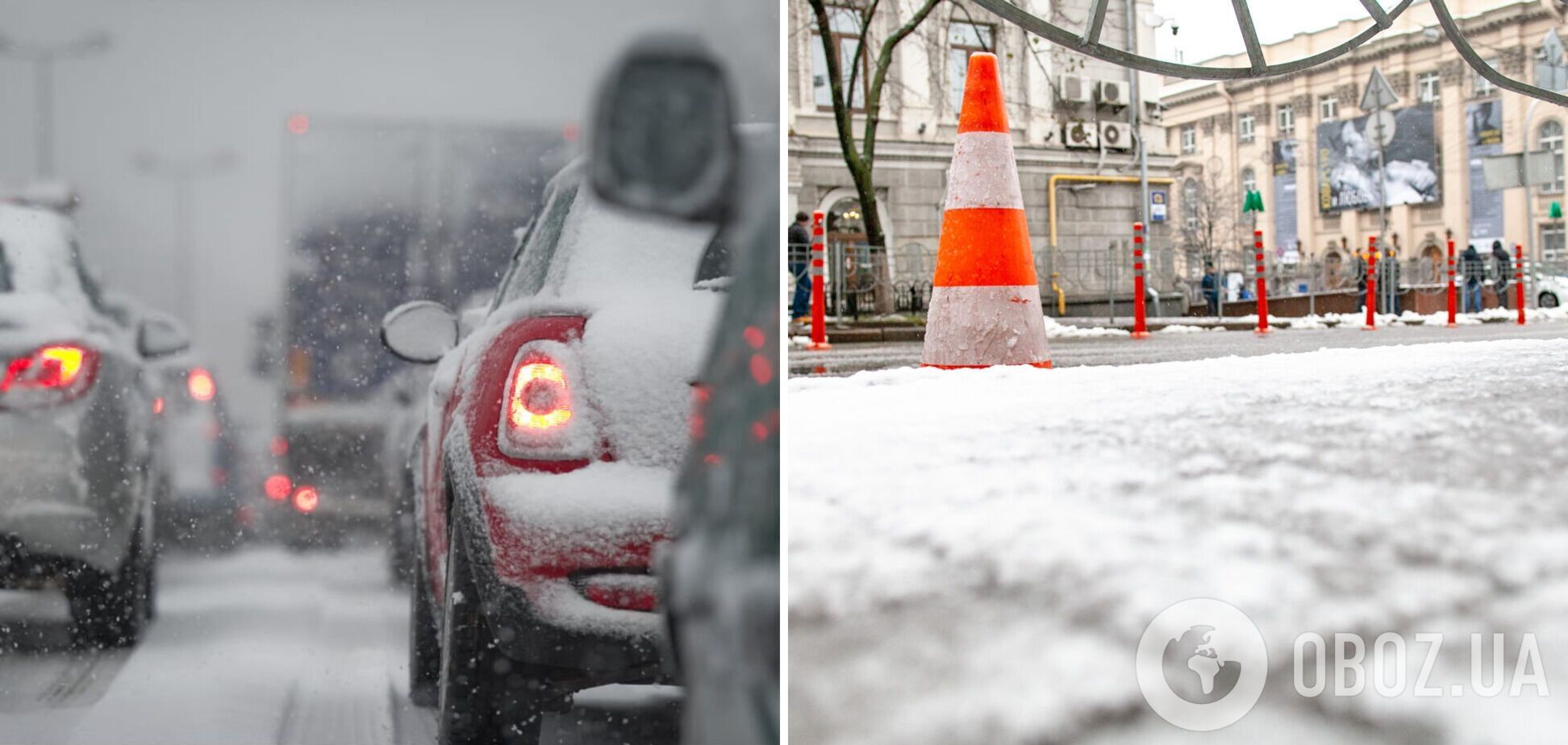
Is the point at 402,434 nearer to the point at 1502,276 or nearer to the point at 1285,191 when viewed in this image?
the point at 1285,191

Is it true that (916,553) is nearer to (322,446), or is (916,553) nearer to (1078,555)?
(1078,555)

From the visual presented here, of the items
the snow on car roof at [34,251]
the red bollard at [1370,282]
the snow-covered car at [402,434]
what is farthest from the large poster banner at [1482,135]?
the red bollard at [1370,282]

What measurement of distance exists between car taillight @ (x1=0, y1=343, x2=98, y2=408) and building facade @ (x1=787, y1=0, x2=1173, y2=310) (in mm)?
1164

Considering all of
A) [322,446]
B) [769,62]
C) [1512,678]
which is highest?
[769,62]

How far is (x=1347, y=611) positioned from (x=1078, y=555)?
0.19 meters

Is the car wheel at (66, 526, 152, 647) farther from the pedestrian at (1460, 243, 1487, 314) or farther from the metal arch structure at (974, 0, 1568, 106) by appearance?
the pedestrian at (1460, 243, 1487, 314)

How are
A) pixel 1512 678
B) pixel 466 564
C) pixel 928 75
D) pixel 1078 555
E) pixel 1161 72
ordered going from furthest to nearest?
pixel 928 75 → pixel 1161 72 → pixel 466 564 → pixel 1078 555 → pixel 1512 678

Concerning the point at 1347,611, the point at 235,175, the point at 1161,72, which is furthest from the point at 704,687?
the point at 1161,72

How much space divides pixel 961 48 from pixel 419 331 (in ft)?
6.25

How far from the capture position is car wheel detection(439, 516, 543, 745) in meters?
1.02

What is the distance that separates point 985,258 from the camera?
7.94 ft

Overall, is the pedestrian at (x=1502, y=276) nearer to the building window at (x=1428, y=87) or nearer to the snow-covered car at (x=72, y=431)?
the building window at (x=1428, y=87)

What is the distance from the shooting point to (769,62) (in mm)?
1056

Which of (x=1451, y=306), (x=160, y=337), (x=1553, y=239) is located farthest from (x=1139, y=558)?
Result: (x=1451, y=306)
